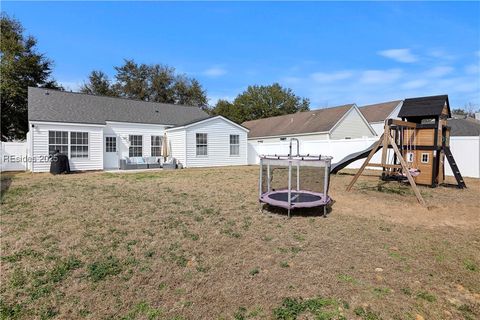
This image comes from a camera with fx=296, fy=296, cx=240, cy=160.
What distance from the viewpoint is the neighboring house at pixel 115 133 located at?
50.8ft

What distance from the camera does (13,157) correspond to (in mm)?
17375

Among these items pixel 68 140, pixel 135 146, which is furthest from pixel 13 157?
pixel 135 146

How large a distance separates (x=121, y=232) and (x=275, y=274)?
2812 millimetres

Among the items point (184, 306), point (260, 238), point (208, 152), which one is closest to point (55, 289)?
point (184, 306)

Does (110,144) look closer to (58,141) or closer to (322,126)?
(58,141)

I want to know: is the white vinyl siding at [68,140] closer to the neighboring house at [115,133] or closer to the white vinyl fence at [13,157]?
the neighboring house at [115,133]

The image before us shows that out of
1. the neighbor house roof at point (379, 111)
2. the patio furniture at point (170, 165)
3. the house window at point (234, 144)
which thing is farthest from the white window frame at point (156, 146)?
the neighbor house roof at point (379, 111)

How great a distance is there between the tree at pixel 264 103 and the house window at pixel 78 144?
27.8 metres

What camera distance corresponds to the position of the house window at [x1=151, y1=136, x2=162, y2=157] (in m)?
19.2

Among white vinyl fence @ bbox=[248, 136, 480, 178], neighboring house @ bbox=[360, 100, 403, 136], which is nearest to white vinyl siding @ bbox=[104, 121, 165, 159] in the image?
white vinyl fence @ bbox=[248, 136, 480, 178]

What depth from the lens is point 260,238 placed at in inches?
185

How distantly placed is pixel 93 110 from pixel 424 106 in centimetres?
1721

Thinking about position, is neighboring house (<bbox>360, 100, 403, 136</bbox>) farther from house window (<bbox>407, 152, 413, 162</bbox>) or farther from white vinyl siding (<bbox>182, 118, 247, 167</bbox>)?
house window (<bbox>407, 152, 413, 162</bbox>)

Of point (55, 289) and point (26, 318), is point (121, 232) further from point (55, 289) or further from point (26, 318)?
point (26, 318)
